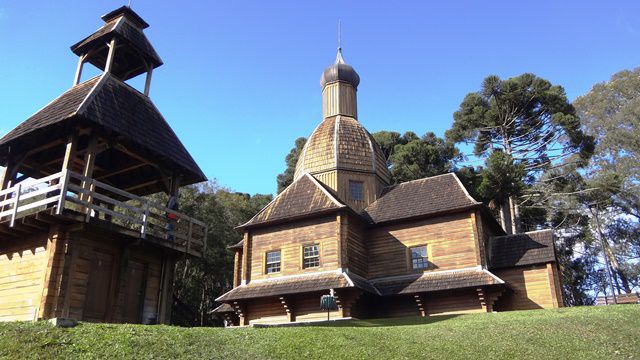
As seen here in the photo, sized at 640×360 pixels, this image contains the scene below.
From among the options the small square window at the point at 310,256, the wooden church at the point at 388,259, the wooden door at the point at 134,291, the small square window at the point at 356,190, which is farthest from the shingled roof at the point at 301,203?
the wooden door at the point at 134,291

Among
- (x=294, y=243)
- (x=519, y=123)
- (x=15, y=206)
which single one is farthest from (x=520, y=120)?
(x=15, y=206)

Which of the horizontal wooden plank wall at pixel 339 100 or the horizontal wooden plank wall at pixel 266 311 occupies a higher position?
the horizontal wooden plank wall at pixel 339 100

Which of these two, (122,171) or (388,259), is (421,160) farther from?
(122,171)

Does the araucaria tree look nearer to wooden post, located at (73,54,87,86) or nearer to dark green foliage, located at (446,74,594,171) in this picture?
dark green foliage, located at (446,74,594,171)

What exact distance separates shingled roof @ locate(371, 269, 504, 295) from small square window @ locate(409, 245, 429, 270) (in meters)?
0.49

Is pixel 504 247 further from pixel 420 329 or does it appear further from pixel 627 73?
pixel 627 73

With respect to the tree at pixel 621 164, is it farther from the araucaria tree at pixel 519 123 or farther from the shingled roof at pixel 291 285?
the shingled roof at pixel 291 285

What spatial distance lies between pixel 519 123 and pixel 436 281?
77.6 ft

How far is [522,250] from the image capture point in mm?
25328

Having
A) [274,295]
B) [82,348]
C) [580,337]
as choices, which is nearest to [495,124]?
[274,295]

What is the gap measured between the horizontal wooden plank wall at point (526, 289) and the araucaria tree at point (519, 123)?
14.3m

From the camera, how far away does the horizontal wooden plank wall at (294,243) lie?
81.1 feet

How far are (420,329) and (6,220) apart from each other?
1307 centimetres

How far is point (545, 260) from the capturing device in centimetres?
2392
